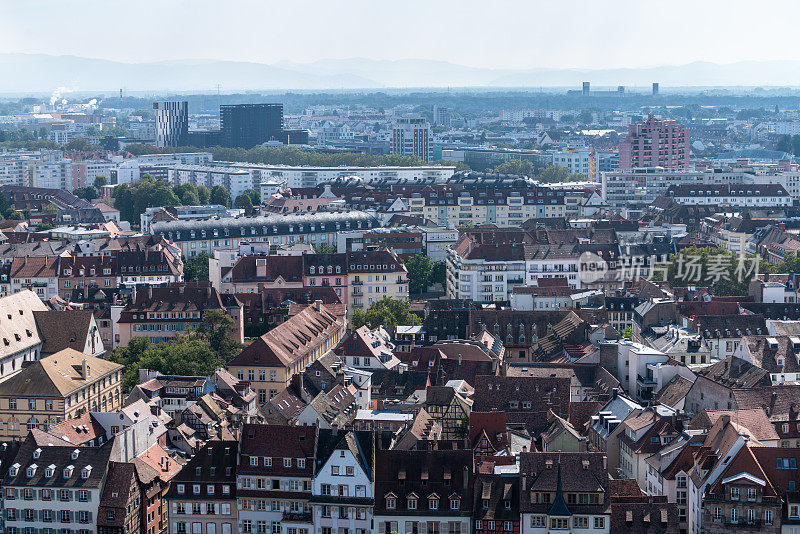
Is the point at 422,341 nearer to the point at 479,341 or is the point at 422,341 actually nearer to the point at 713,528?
the point at 479,341

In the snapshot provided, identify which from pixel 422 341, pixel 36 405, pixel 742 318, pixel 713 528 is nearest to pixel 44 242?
pixel 422 341

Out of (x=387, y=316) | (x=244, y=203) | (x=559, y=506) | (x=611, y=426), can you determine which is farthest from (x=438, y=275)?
(x=559, y=506)

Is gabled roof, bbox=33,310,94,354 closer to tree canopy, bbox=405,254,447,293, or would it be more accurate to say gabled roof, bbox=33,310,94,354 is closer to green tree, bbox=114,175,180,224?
tree canopy, bbox=405,254,447,293

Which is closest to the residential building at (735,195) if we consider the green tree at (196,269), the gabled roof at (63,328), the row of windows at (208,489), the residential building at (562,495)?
the green tree at (196,269)

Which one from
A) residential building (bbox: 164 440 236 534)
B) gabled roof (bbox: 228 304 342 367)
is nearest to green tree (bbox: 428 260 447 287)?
gabled roof (bbox: 228 304 342 367)

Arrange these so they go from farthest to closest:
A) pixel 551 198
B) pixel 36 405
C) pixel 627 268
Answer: pixel 551 198 < pixel 627 268 < pixel 36 405

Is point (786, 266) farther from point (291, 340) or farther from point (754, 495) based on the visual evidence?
point (754, 495)

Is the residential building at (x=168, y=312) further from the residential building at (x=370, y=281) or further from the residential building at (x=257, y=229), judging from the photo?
the residential building at (x=257, y=229)
